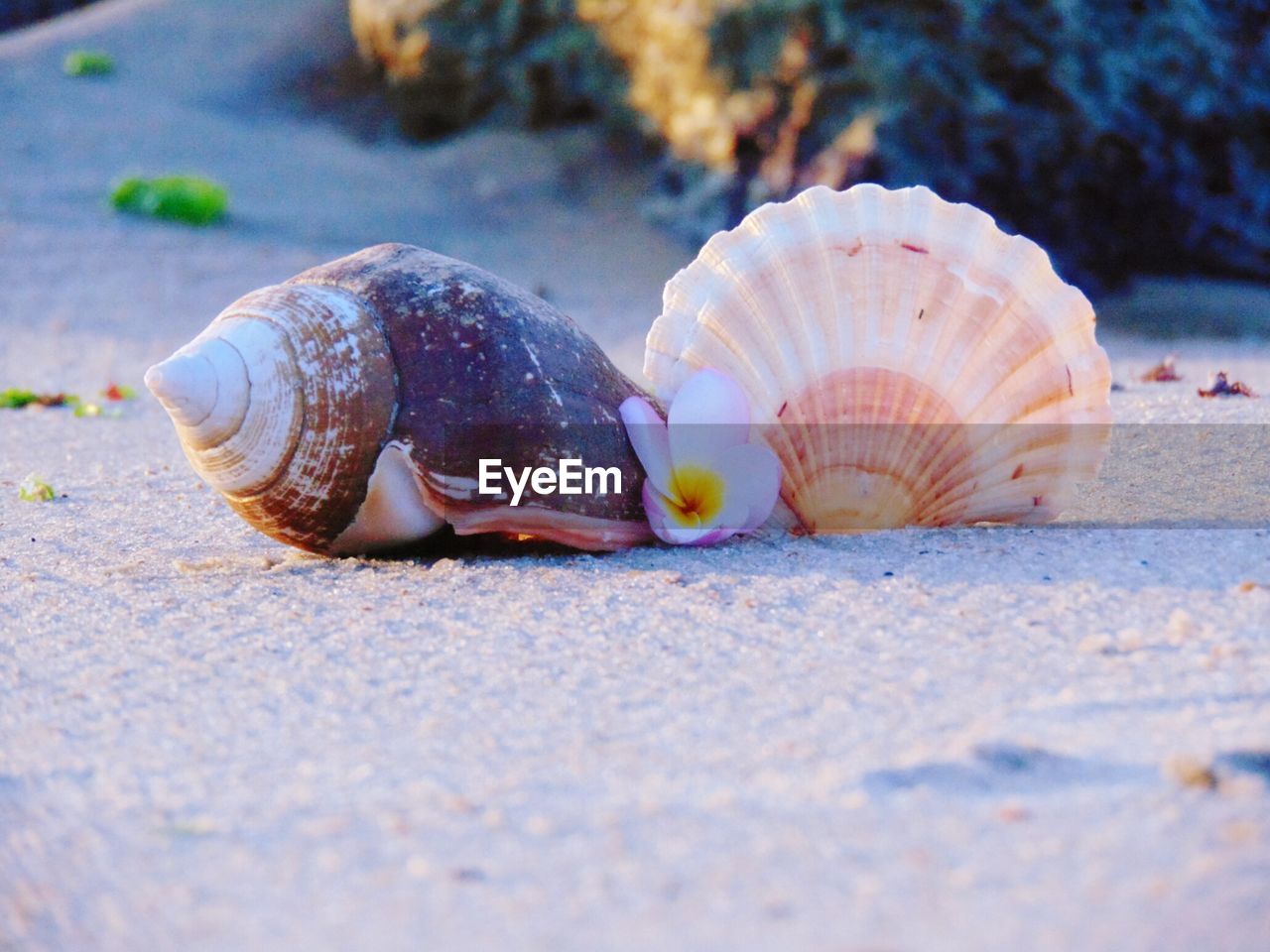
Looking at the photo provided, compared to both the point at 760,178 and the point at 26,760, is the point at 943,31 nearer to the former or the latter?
the point at 760,178

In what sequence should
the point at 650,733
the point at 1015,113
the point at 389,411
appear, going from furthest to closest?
the point at 1015,113 → the point at 389,411 → the point at 650,733

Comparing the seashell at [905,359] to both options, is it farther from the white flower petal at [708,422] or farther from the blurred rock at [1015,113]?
the blurred rock at [1015,113]

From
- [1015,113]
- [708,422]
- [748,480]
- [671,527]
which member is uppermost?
[1015,113]

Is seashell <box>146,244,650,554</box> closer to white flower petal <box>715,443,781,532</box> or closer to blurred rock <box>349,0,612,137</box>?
white flower petal <box>715,443,781,532</box>

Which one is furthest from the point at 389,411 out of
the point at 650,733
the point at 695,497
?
the point at 650,733

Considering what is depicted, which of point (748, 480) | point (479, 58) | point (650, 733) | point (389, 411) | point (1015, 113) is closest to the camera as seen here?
point (650, 733)

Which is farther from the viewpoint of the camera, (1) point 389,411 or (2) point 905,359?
(2) point 905,359

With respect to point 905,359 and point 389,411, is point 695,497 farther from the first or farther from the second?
point 389,411
